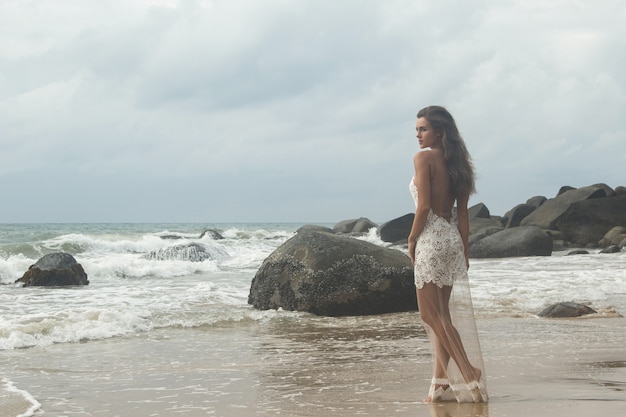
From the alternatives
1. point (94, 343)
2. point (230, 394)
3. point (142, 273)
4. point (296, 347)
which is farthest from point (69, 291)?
point (230, 394)

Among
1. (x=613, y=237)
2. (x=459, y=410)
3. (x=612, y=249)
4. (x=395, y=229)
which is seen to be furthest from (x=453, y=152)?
(x=395, y=229)

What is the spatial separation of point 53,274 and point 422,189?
37.2 feet

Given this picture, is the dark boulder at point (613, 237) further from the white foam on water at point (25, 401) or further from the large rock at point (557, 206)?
the white foam on water at point (25, 401)

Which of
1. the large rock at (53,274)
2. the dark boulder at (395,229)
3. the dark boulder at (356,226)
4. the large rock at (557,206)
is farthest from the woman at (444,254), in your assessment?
the dark boulder at (356,226)

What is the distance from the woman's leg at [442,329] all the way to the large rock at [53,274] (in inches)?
435

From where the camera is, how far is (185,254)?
74.1 ft

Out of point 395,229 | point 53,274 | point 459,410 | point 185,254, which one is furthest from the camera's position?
point 395,229

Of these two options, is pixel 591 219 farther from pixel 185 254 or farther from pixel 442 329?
pixel 442 329

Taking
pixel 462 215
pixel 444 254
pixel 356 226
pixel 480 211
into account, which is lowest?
pixel 444 254

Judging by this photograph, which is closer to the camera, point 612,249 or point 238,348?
point 238,348

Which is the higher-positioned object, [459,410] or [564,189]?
[564,189]

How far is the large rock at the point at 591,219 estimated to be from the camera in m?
27.2

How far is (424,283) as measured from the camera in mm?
5188

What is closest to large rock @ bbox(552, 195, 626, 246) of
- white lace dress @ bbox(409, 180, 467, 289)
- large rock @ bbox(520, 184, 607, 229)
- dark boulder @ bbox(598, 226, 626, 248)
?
large rock @ bbox(520, 184, 607, 229)
